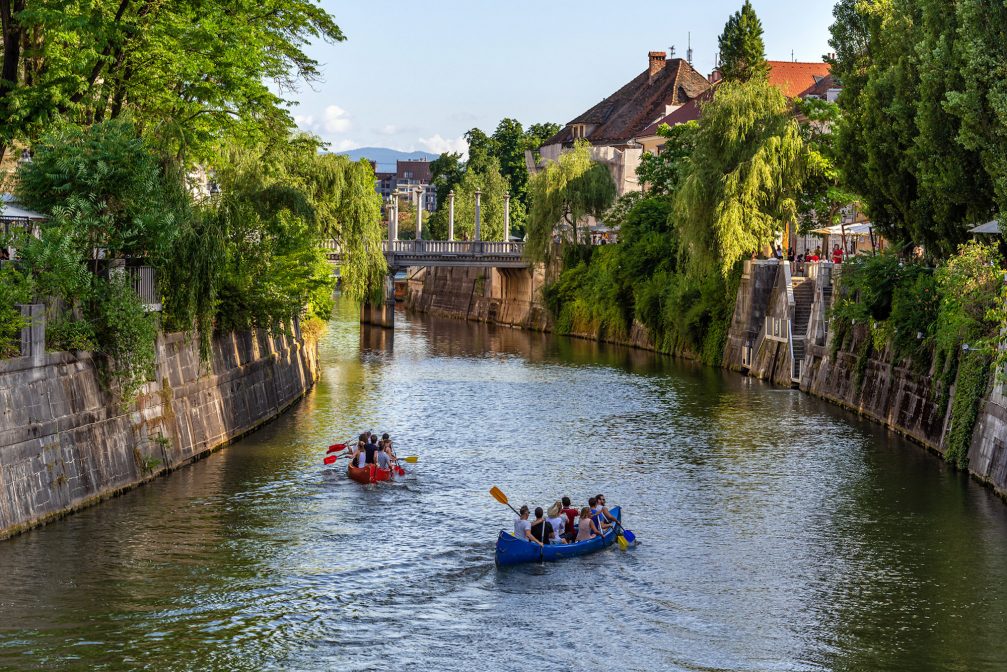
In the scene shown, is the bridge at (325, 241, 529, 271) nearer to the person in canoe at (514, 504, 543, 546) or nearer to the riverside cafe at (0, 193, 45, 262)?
the riverside cafe at (0, 193, 45, 262)

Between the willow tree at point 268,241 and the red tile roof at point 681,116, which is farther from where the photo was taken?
the red tile roof at point 681,116

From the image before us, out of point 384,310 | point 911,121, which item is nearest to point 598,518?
point 911,121

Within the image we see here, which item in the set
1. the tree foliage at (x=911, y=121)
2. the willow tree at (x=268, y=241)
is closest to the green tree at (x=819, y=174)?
the tree foliage at (x=911, y=121)

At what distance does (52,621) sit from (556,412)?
29631mm

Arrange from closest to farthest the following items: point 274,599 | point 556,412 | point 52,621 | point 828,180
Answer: point 52,621
point 274,599
point 556,412
point 828,180

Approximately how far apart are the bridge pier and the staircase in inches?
1424

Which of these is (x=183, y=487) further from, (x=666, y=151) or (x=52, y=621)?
(x=666, y=151)

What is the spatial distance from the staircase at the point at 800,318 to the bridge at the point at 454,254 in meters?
34.4

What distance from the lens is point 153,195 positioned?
36.2m

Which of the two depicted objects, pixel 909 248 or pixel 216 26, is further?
pixel 909 248

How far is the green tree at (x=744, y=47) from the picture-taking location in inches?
3356

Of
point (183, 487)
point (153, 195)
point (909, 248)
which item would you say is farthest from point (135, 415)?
point (909, 248)

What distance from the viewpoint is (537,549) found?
2923 centimetres

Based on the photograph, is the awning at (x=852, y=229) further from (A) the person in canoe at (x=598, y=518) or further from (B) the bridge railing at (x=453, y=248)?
(B) the bridge railing at (x=453, y=248)
